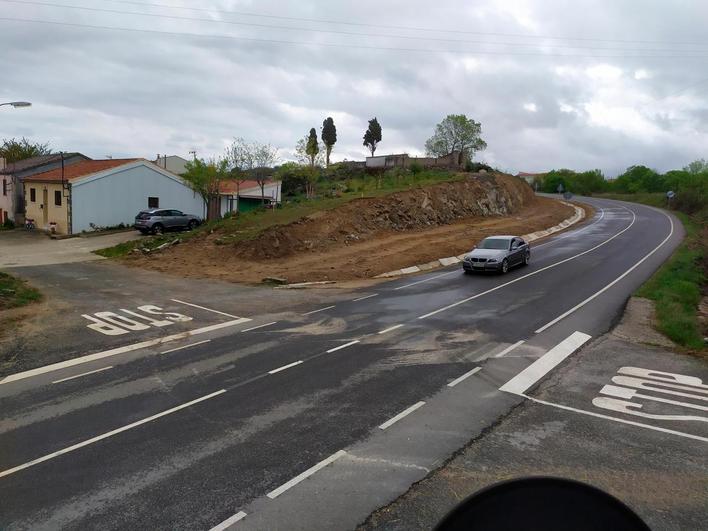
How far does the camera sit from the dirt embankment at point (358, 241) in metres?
24.9

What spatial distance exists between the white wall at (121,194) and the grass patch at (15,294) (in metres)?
17.8

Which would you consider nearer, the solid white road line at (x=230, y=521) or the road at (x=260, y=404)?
the solid white road line at (x=230, y=521)

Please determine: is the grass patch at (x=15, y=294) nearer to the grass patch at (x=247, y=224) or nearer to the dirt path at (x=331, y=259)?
the dirt path at (x=331, y=259)

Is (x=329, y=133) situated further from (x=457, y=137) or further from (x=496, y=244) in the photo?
(x=496, y=244)

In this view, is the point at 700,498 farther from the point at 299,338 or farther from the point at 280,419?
the point at 299,338

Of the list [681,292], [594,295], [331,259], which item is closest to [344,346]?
[594,295]

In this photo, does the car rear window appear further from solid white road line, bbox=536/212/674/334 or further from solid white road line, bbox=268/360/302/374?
solid white road line, bbox=268/360/302/374

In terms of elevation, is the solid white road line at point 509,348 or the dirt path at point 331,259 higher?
the dirt path at point 331,259

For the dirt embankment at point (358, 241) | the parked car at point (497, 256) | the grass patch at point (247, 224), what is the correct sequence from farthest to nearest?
the grass patch at point (247, 224), the dirt embankment at point (358, 241), the parked car at point (497, 256)

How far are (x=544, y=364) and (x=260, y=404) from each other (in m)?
6.08

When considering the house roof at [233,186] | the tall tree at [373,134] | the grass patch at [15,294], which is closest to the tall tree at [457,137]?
the tall tree at [373,134]

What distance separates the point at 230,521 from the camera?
548 centimetres

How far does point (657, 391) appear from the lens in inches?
388

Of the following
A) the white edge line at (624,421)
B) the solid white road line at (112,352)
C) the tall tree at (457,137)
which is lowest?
the solid white road line at (112,352)
